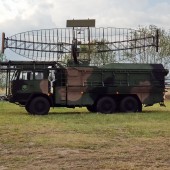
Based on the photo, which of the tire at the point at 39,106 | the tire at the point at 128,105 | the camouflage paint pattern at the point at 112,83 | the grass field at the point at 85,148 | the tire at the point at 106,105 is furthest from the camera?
the tire at the point at 128,105

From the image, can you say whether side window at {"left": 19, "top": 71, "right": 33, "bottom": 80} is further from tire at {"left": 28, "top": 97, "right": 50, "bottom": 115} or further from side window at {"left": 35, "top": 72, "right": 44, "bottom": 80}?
tire at {"left": 28, "top": 97, "right": 50, "bottom": 115}

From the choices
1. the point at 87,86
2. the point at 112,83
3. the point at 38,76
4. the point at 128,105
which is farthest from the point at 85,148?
the point at 128,105

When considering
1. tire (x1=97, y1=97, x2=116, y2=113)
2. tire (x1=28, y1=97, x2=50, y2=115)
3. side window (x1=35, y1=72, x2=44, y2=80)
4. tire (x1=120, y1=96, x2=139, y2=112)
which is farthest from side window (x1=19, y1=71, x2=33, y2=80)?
tire (x1=120, y1=96, x2=139, y2=112)

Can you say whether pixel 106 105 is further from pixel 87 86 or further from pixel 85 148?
pixel 85 148

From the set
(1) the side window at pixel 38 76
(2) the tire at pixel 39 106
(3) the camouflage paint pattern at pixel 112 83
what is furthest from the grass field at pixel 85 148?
(3) the camouflage paint pattern at pixel 112 83

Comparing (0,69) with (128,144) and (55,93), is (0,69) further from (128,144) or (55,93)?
(128,144)

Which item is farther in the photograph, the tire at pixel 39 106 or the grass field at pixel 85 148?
the tire at pixel 39 106

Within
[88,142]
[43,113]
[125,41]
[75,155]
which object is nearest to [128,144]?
[88,142]

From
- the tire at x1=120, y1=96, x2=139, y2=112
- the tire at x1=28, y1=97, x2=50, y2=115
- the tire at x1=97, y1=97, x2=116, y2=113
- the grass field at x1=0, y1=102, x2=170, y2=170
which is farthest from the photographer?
the tire at x1=120, y1=96, x2=139, y2=112

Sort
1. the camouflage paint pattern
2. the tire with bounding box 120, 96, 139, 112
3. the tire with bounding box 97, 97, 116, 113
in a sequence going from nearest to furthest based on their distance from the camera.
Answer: the camouflage paint pattern < the tire with bounding box 97, 97, 116, 113 < the tire with bounding box 120, 96, 139, 112

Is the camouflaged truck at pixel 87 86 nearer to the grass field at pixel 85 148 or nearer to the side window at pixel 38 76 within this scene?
the side window at pixel 38 76

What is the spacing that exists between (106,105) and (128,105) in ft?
3.69

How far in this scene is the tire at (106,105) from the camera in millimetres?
21750

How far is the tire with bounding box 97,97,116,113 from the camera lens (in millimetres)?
21750
